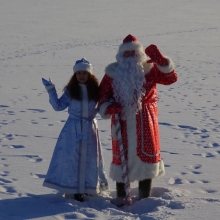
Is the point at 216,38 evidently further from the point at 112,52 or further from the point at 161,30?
the point at 112,52

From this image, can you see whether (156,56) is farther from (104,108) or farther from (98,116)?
(98,116)

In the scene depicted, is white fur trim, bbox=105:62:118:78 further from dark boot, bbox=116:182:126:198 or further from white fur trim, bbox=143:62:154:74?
dark boot, bbox=116:182:126:198

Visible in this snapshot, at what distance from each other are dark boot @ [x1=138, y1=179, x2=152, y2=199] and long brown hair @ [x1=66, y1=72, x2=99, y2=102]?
824mm

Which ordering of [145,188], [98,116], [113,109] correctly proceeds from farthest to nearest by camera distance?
[98,116] → [145,188] → [113,109]

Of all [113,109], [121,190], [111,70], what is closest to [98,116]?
[121,190]

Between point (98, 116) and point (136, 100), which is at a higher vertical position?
point (136, 100)

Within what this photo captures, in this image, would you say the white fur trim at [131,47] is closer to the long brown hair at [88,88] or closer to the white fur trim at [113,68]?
the white fur trim at [113,68]

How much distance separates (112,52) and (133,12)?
41.7 ft

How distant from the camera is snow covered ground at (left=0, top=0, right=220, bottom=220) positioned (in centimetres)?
471

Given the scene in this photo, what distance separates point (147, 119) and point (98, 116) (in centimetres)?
366

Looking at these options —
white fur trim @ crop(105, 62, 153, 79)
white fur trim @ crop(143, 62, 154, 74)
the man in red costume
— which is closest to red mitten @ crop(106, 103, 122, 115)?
the man in red costume

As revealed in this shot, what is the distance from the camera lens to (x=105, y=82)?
496 cm

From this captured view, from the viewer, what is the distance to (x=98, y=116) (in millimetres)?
8531

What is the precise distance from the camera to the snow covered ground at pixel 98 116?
15.5 feet
